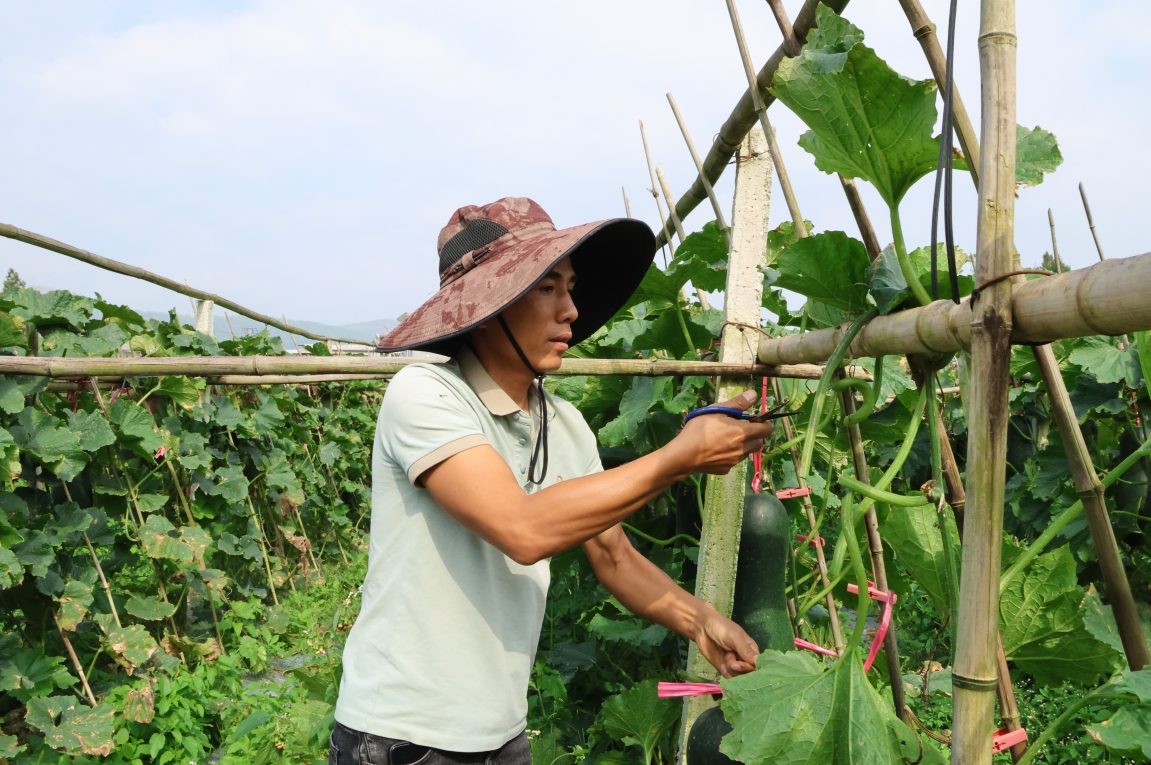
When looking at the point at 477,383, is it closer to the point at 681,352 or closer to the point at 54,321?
the point at 681,352

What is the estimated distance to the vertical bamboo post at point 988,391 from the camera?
0.91m

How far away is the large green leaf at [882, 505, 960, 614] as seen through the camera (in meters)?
1.56

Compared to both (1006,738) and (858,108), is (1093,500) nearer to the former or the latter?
(1006,738)

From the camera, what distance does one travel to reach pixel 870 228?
1438 millimetres

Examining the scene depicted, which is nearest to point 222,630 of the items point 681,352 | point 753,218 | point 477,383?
point 681,352

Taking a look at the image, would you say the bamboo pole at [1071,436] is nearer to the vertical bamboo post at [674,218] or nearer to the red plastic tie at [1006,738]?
the red plastic tie at [1006,738]

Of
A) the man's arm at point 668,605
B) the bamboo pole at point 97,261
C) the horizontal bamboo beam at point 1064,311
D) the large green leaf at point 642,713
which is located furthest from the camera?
the bamboo pole at point 97,261

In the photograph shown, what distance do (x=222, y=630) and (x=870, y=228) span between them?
14.7ft

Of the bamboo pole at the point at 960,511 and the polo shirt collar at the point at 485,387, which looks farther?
the polo shirt collar at the point at 485,387

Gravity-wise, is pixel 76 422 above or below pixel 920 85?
below

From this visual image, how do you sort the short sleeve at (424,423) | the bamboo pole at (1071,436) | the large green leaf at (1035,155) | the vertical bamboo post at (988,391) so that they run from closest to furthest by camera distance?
1. the vertical bamboo post at (988,391)
2. the bamboo pole at (1071,436)
3. the large green leaf at (1035,155)
4. the short sleeve at (424,423)

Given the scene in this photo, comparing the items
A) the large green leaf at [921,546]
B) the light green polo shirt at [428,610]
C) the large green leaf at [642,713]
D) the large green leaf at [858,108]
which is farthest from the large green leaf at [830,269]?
the large green leaf at [642,713]

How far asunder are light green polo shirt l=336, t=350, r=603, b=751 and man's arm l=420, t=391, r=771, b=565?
0.29 feet

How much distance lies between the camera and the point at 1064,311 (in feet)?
2.82
